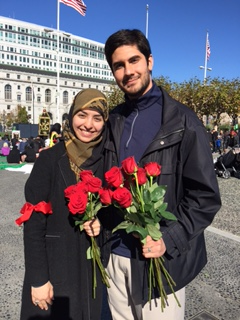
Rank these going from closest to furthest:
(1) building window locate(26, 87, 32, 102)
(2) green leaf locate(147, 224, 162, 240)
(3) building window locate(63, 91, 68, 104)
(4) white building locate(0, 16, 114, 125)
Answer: (2) green leaf locate(147, 224, 162, 240) → (4) white building locate(0, 16, 114, 125) → (1) building window locate(26, 87, 32, 102) → (3) building window locate(63, 91, 68, 104)

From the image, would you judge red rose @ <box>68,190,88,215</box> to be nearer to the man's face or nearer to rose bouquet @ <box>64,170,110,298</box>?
rose bouquet @ <box>64,170,110,298</box>

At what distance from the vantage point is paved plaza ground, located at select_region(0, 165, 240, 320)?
300 centimetres

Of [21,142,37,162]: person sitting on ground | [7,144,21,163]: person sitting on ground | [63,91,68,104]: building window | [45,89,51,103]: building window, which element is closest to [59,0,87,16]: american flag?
[21,142,37,162]: person sitting on ground

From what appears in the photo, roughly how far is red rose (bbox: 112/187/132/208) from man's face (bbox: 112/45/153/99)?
2.44ft

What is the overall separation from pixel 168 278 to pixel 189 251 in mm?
229

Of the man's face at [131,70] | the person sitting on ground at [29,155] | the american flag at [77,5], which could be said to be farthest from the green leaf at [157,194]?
the american flag at [77,5]

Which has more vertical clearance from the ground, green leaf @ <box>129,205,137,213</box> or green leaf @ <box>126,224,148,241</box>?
green leaf @ <box>129,205,137,213</box>

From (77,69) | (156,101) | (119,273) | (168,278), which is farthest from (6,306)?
(77,69)

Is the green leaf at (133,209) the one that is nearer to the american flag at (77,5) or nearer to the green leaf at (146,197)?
the green leaf at (146,197)

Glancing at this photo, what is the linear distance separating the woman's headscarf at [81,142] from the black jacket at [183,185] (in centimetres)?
37

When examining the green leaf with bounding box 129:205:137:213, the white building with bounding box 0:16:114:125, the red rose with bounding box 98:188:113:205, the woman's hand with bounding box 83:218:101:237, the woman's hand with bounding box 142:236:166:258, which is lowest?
the woman's hand with bounding box 142:236:166:258

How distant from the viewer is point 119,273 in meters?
2.00

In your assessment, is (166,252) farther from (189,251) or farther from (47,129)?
(47,129)

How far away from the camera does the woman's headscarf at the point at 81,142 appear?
1.93 metres
